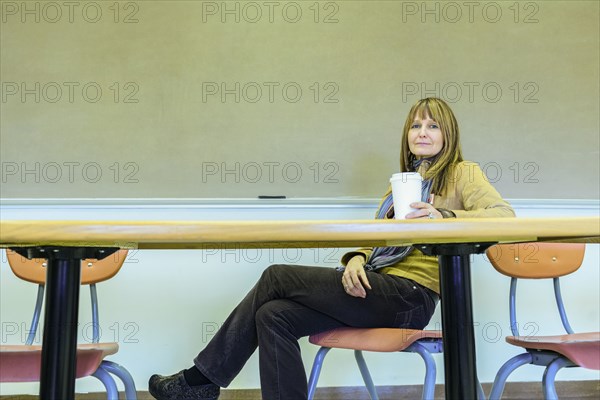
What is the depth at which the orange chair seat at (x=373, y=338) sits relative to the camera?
142 cm

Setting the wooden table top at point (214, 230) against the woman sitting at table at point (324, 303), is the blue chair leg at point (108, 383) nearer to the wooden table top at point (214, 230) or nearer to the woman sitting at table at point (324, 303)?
the woman sitting at table at point (324, 303)

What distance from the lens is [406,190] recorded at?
1092 mm

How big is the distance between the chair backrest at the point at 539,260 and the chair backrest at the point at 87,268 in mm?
1142

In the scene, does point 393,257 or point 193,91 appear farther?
point 193,91

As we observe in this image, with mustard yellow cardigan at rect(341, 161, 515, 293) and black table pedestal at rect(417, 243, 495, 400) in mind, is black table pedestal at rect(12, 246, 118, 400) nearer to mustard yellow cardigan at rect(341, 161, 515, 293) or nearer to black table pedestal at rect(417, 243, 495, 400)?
black table pedestal at rect(417, 243, 495, 400)

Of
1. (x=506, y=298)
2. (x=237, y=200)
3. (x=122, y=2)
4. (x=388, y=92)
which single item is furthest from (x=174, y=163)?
(x=506, y=298)

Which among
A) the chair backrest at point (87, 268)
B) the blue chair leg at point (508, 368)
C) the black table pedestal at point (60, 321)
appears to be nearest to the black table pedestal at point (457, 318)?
the blue chair leg at point (508, 368)

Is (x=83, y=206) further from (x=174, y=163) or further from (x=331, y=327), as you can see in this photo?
(x=331, y=327)

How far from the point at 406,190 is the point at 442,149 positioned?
63cm

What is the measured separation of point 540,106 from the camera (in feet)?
7.56

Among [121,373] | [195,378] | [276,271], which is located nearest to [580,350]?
[276,271]

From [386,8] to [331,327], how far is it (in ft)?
4.43

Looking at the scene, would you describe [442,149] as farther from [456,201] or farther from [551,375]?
[551,375]

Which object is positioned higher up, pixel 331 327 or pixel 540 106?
pixel 540 106
